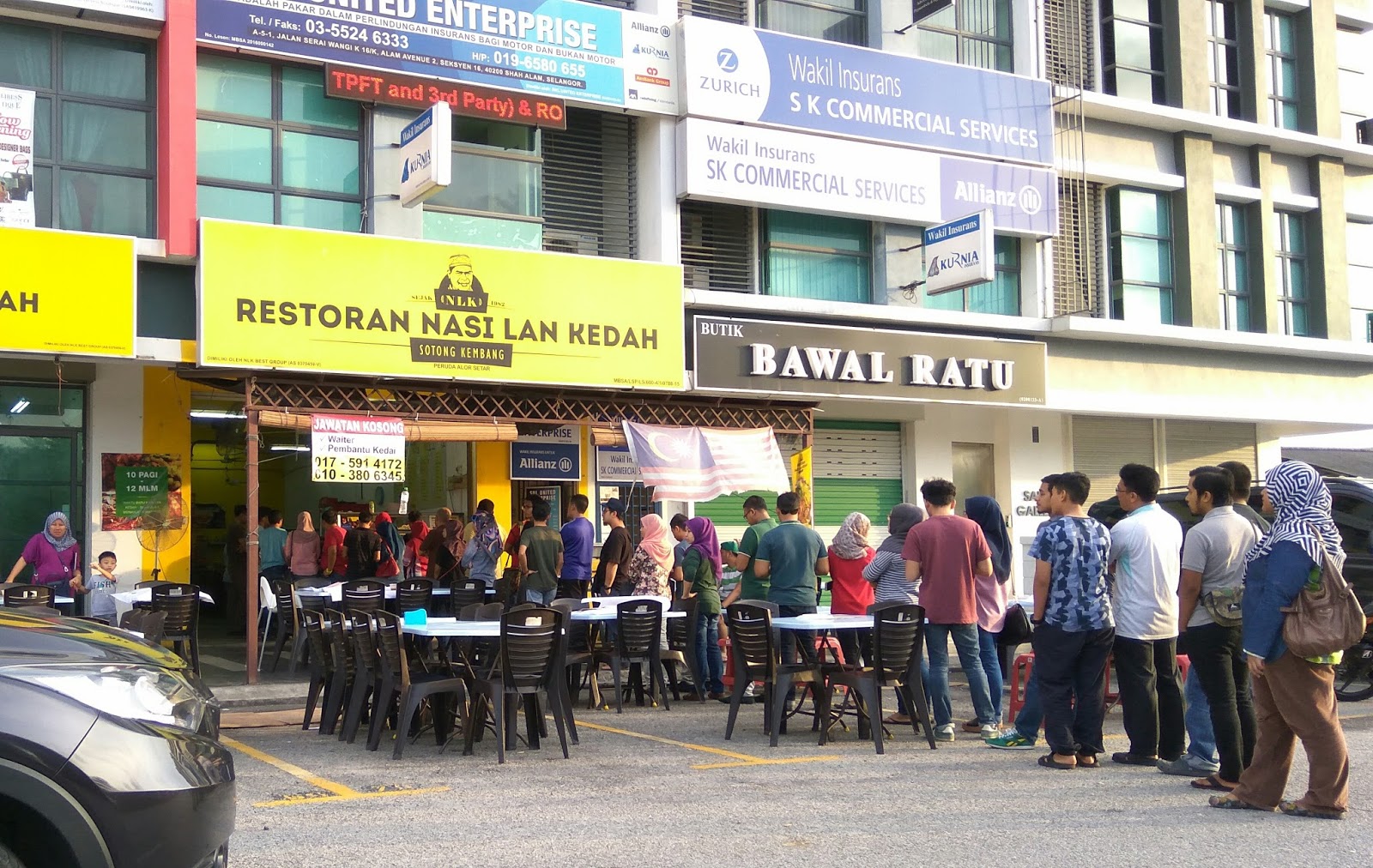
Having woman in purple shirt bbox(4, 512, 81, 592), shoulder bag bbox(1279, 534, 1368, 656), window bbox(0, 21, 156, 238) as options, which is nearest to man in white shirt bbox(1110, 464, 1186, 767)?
shoulder bag bbox(1279, 534, 1368, 656)

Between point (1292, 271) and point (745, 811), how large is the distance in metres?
20.3

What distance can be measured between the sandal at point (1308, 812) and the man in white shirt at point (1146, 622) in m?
1.32

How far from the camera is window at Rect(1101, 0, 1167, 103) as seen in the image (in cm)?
2209

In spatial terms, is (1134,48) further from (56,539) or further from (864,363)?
(56,539)

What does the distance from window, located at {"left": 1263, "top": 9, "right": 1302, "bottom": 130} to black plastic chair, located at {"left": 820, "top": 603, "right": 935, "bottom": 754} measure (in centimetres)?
1813

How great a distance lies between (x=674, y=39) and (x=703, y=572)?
27.7 feet

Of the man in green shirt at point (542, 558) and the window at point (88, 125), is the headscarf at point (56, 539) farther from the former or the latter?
the man in green shirt at point (542, 558)

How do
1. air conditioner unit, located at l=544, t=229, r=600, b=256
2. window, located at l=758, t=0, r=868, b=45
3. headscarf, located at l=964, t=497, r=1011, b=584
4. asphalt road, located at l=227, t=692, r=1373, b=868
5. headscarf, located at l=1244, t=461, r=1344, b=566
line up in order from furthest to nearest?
window, located at l=758, t=0, r=868, b=45, air conditioner unit, located at l=544, t=229, r=600, b=256, headscarf, located at l=964, t=497, r=1011, b=584, headscarf, located at l=1244, t=461, r=1344, b=566, asphalt road, located at l=227, t=692, r=1373, b=868

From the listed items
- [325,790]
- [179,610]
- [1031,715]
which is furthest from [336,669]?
[1031,715]

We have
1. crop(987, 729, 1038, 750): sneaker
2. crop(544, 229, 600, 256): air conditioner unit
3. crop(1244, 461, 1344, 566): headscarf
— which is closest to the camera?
crop(1244, 461, 1344, 566): headscarf

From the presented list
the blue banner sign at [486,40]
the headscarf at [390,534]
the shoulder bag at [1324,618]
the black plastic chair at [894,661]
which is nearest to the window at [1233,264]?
the blue banner sign at [486,40]

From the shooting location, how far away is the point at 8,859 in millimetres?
3984

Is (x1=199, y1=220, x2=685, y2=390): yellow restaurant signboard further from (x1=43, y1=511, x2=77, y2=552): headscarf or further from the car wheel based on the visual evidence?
the car wheel

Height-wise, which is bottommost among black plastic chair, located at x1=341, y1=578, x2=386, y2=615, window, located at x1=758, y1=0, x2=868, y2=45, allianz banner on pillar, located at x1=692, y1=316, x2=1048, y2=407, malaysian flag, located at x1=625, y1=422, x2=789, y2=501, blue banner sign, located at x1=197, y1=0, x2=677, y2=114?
black plastic chair, located at x1=341, y1=578, x2=386, y2=615
